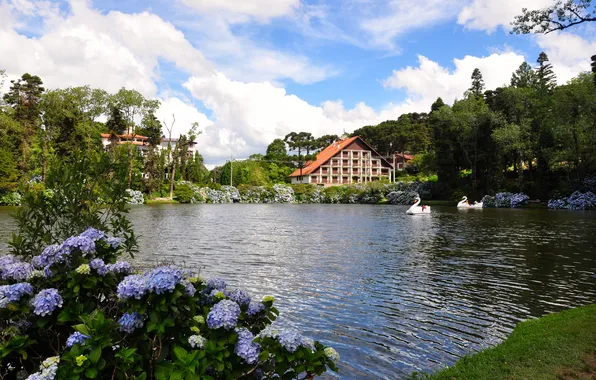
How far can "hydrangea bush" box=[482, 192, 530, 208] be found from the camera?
5531cm

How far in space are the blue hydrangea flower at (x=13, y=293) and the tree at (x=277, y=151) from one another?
107402mm

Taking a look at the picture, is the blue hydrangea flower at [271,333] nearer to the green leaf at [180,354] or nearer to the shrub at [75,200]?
the green leaf at [180,354]

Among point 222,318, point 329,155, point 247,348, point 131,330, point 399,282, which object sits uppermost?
point 329,155

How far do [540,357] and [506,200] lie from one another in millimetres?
57466

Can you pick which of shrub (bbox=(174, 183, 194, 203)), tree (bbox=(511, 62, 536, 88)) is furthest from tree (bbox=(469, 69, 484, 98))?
shrub (bbox=(174, 183, 194, 203))

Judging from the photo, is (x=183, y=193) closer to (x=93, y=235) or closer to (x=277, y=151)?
(x=277, y=151)

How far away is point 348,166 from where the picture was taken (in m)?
97.8

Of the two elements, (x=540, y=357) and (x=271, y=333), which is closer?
(x=271, y=333)

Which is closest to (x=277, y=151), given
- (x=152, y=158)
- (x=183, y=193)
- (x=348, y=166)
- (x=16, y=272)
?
(x=348, y=166)

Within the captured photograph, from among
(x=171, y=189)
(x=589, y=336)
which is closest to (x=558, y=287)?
(x=589, y=336)

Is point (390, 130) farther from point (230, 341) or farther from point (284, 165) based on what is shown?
point (230, 341)

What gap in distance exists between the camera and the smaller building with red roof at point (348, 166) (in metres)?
97.2

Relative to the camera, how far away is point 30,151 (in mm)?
54062

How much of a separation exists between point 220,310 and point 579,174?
198 feet
